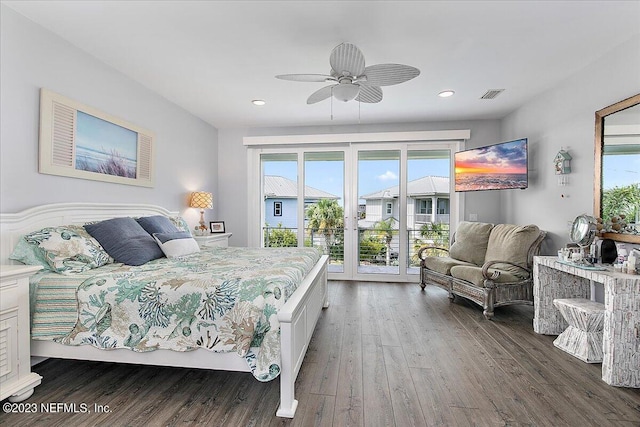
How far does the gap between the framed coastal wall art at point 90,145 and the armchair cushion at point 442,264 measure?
3.72 m

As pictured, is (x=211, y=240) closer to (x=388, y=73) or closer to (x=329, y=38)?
(x=329, y=38)

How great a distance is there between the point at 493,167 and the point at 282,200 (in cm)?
320

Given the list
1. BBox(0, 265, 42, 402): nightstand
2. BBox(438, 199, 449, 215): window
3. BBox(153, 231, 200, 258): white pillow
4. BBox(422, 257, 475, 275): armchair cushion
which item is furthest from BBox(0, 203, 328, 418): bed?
BBox(438, 199, 449, 215): window

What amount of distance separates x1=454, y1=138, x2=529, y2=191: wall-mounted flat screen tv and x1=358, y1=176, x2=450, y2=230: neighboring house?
391mm

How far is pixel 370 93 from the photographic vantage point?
112 inches

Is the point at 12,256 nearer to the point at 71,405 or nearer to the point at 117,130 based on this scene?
the point at 71,405

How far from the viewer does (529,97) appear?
3900 millimetres

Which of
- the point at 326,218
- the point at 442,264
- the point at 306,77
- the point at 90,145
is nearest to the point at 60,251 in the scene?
the point at 90,145

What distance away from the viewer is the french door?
16.4ft

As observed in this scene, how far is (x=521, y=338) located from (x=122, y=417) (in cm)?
313

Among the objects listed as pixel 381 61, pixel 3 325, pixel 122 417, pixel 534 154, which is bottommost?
pixel 122 417

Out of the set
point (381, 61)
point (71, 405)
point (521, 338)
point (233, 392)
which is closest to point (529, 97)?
point (381, 61)

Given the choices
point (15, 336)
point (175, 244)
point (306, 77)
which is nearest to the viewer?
point (15, 336)

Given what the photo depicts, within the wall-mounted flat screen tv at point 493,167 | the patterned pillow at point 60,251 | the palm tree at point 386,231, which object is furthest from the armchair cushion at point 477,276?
the patterned pillow at point 60,251
